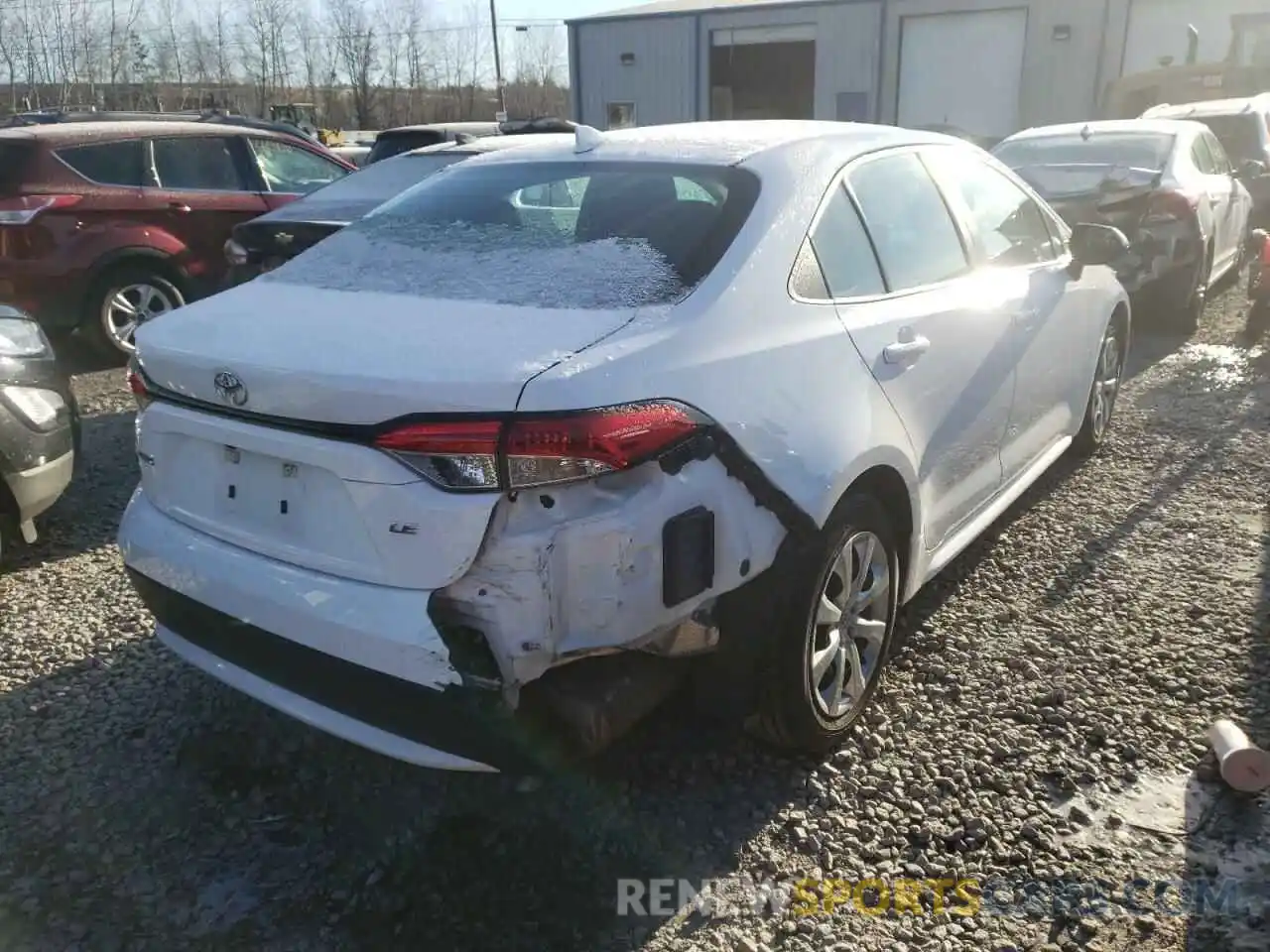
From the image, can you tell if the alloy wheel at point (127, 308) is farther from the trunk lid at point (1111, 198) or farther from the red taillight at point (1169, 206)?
the red taillight at point (1169, 206)

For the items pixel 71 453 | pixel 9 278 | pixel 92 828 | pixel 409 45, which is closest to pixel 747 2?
pixel 9 278

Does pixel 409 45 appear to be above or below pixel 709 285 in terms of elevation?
above

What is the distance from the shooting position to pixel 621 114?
92.7 ft

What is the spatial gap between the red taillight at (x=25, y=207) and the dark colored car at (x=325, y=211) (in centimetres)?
142

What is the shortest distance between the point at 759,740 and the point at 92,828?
174 centimetres

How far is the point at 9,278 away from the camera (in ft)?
21.5

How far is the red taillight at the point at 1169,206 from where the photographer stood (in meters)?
7.37

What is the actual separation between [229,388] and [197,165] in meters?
6.30

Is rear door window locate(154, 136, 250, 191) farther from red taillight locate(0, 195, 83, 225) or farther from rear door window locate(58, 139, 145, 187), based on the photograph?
red taillight locate(0, 195, 83, 225)

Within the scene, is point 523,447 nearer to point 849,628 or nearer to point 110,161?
point 849,628

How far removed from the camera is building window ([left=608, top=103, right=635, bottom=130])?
27897 mm

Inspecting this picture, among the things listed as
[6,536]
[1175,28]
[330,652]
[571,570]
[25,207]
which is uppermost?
[1175,28]

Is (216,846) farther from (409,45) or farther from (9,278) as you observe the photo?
(409,45)

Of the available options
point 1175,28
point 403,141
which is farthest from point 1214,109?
point 1175,28
